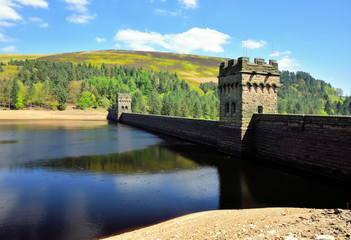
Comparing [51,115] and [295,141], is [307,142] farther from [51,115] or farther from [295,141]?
[51,115]

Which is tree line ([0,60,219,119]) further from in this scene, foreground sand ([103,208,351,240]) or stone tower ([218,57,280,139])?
foreground sand ([103,208,351,240])

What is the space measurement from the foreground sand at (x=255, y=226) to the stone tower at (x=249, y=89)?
12614 millimetres

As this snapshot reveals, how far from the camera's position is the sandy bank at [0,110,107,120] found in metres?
78.2

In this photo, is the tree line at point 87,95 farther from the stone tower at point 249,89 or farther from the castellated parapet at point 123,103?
the stone tower at point 249,89

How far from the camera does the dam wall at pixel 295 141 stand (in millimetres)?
14102

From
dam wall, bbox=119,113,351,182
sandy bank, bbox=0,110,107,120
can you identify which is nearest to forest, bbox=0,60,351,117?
sandy bank, bbox=0,110,107,120

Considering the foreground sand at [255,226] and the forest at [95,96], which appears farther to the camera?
the forest at [95,96]

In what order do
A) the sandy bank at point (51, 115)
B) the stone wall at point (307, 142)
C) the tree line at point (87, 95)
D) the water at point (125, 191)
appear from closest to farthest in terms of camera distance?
the water at point (125, 191)
the stone wall at point (307, 142)
the sandy bank at point (51, 115)
the tree line at point (87, 95)

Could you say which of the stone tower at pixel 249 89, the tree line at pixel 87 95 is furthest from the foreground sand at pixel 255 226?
the tree line at pixel 87 95

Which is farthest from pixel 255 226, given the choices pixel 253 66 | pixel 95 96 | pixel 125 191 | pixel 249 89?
pixel 95 96

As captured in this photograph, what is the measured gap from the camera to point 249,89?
71.3ft

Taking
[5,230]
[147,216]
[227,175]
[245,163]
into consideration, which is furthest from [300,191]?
[5,230]

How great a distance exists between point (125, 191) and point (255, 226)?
747 centimetres

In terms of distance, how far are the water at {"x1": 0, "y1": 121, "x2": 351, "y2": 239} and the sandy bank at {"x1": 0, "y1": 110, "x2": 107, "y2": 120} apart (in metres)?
65.0
